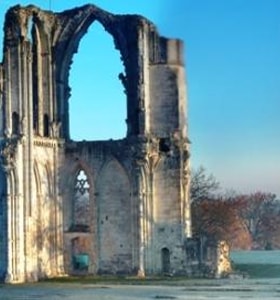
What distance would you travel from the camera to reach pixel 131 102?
50406 mm

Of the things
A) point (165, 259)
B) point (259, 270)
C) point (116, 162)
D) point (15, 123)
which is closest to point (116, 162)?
point (116, 162)

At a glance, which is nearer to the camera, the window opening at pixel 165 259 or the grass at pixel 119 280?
the grass at pixel 119 280

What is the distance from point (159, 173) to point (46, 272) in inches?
272

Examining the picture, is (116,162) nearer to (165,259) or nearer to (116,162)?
(116,162)

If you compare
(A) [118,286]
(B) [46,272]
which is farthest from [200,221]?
(A) [118,286]

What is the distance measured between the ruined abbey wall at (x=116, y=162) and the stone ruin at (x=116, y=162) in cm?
5

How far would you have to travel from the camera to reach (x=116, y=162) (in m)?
50.3

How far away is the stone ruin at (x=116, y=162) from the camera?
162 ft

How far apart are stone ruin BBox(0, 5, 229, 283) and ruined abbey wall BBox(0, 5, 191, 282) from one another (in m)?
0.05

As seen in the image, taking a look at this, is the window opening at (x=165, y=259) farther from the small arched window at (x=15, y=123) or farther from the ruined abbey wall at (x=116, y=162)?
the small arched window at (x=15, y=123)

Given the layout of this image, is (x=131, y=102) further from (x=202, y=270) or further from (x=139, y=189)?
(x=202, y=270)

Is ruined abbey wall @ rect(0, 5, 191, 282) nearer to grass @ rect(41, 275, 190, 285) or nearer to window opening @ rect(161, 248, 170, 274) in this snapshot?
window opening @ rect(161, 248, 170, 274)

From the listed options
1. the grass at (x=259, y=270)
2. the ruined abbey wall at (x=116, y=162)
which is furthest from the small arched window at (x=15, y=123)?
the grass at (x=259, y=270)

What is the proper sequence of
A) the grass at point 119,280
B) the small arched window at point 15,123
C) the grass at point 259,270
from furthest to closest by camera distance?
1. the grass at point 259,270
2. the small arched window at point 15,123
3. the grass at point 119,280
